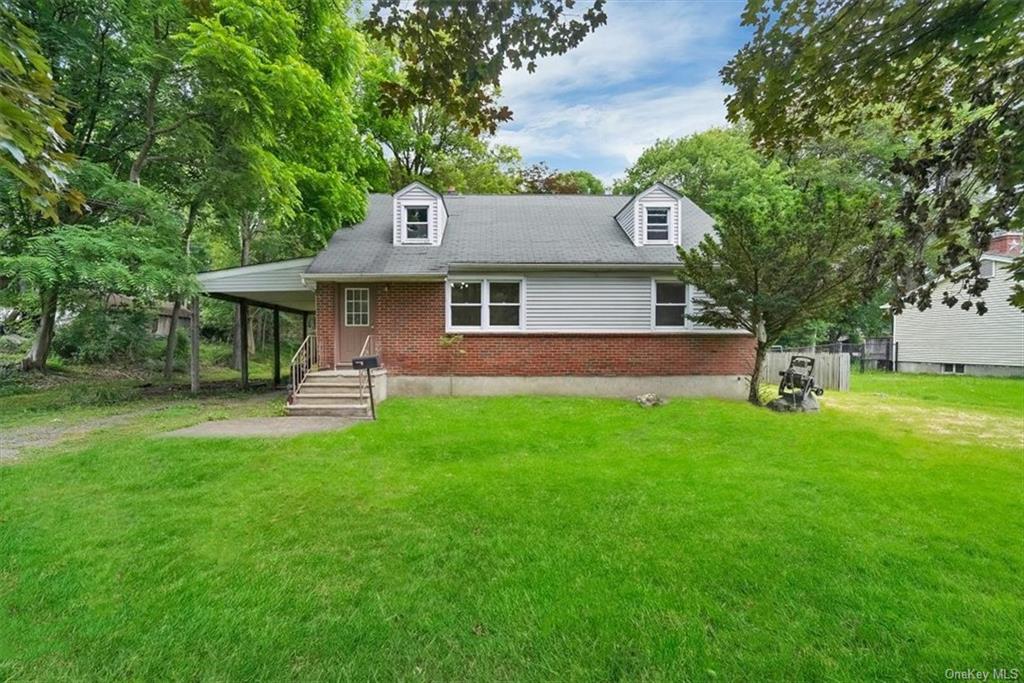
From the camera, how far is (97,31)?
10.8 meters

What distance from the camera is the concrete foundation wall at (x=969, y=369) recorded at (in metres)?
17.4

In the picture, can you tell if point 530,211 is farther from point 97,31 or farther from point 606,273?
point 97,31

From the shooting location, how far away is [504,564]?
3514mm

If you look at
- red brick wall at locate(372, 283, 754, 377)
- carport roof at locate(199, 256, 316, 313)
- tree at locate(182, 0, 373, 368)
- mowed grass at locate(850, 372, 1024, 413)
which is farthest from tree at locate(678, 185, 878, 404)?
tree at locate(182, 0, 373, 368)

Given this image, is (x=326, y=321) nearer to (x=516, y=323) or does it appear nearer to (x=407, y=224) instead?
(x=407, y=224)

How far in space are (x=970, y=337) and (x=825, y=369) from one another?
9.89 metres

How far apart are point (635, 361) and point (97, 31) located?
1411cm

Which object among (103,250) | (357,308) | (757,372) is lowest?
(757,372)

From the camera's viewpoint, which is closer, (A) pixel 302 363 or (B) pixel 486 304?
(A) pixel 302 363

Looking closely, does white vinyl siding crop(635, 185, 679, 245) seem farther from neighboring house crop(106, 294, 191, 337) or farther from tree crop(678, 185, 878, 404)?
neighboring house crop(106, 294, 191, 337)

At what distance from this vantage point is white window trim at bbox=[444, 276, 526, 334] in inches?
453

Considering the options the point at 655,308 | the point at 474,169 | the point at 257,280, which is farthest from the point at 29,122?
the point at 474,169

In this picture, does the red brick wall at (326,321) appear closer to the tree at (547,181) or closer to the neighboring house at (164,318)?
the neighboring house at (164,318)

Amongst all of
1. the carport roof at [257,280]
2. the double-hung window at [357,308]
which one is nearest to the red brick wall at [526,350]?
the double-hung window at [357,308]
